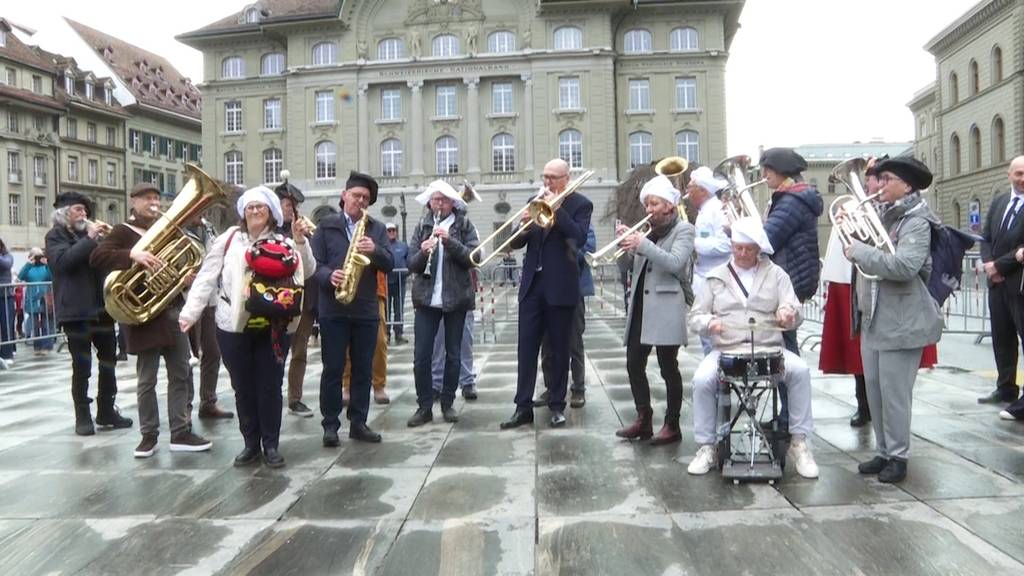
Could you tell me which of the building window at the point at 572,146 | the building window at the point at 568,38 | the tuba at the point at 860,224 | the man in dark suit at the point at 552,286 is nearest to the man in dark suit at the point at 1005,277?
the tuba at the point at 860,224

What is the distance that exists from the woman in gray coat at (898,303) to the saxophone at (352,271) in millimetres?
3473

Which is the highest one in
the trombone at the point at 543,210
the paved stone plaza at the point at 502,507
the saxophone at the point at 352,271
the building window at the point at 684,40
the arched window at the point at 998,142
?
the building window at the point at 684,40

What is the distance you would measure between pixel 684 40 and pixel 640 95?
4514 mm

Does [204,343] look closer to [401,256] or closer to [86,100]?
[401,256]

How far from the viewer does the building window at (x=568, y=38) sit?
172 ft

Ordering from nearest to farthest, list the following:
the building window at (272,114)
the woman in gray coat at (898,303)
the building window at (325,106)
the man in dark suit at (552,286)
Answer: the woman in gray coat at (898,303) → the man in dark suit at (552,286) → the building window at (325,106) → the building window at (272,114)

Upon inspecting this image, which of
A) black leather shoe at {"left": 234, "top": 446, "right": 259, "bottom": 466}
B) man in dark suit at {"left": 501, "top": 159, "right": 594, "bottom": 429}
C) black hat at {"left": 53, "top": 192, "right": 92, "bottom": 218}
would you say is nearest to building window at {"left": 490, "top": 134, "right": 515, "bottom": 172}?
black hat at {"left": 53, "top": 192, "right": 92, "bottom": 218}

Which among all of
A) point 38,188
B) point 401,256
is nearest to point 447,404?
point 401,256

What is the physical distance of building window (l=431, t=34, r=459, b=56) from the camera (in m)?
53.3

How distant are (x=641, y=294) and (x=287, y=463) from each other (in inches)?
112

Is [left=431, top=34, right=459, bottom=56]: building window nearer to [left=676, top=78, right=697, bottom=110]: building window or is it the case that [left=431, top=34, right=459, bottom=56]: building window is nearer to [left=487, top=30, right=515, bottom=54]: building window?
[left=487, top=30, right=515, bottom=54]: building window

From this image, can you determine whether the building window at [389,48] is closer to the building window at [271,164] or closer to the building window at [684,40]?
the building window at [271,164]

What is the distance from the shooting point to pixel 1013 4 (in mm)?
45438

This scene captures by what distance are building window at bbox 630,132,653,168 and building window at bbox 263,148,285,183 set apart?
24663 millimetres
